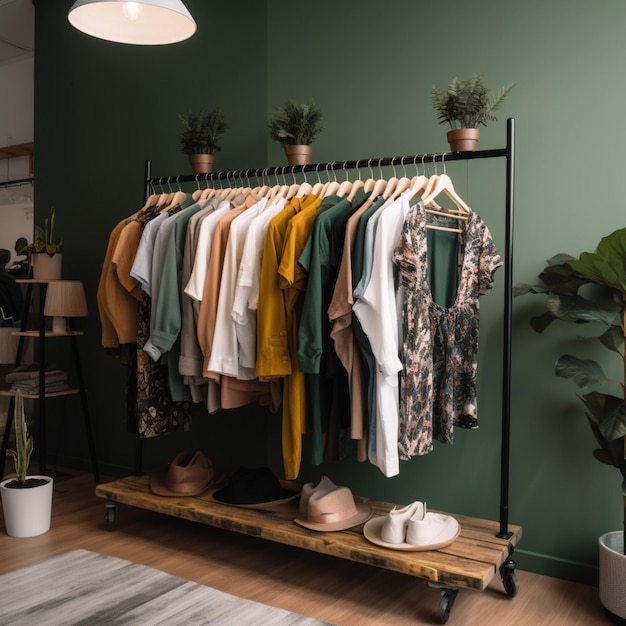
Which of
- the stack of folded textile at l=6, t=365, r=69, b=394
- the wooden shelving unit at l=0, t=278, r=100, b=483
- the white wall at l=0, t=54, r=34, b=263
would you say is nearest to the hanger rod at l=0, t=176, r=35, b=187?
the white wall at l=0, t=54, r=34, b=263

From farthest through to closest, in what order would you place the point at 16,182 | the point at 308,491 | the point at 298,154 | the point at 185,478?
the point at 16,182 < the point at 185,478 < the point at 298,154 < the point at 308,491

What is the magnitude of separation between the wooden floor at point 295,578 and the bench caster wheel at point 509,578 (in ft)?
0.10

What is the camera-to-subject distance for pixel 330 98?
3432mm

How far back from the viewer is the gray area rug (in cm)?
241

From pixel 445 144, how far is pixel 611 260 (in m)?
1.06

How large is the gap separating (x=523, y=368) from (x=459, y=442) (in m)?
0.45

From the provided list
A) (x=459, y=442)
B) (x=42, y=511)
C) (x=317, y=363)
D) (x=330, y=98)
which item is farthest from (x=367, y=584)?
(x=330, y=98)

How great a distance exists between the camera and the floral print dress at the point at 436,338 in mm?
2518

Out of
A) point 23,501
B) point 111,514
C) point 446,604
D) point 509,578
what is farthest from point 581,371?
point 23,501

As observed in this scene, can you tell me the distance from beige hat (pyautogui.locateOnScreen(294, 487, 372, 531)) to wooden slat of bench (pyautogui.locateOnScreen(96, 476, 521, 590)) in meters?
0.03

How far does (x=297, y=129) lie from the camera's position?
306 centimetres

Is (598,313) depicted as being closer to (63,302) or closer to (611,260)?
(611,260)

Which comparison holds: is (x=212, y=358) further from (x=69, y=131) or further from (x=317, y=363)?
(x=69, y=131)

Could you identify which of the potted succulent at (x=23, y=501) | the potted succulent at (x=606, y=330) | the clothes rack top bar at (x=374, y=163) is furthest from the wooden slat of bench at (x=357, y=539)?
the clothes rack top bar at (x=374, y=163)
